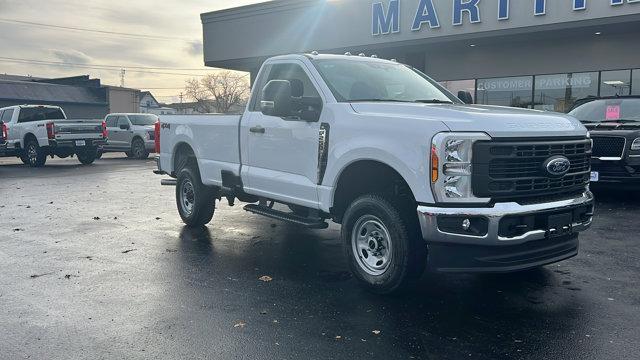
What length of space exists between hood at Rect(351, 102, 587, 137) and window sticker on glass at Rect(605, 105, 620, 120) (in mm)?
5966

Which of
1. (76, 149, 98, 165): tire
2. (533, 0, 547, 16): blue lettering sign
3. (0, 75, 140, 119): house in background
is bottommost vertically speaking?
(76, 149, 98, 165): tire

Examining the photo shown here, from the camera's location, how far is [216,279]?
5438 millimetres

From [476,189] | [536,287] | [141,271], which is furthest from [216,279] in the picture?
[536,287]

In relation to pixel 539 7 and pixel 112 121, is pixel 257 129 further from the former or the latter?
pixel 112 121

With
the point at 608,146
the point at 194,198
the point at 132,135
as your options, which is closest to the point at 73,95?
the point at 132,135

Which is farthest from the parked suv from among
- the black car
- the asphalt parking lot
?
the black car

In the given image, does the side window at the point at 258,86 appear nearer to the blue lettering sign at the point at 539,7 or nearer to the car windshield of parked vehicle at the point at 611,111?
the car windshield of parked vehicle at the point at 611,111

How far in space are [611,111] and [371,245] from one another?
739 centimetres

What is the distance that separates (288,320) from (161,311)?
42.7 inches

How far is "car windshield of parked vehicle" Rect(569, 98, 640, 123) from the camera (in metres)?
9.94

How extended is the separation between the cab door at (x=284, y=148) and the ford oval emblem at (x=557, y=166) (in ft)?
6.91

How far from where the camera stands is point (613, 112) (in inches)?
400

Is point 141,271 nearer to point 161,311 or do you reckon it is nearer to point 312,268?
point 161,311

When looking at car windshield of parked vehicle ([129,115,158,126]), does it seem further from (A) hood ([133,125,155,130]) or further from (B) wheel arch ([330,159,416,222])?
(B) wheel arch ([330,159,416,222])
